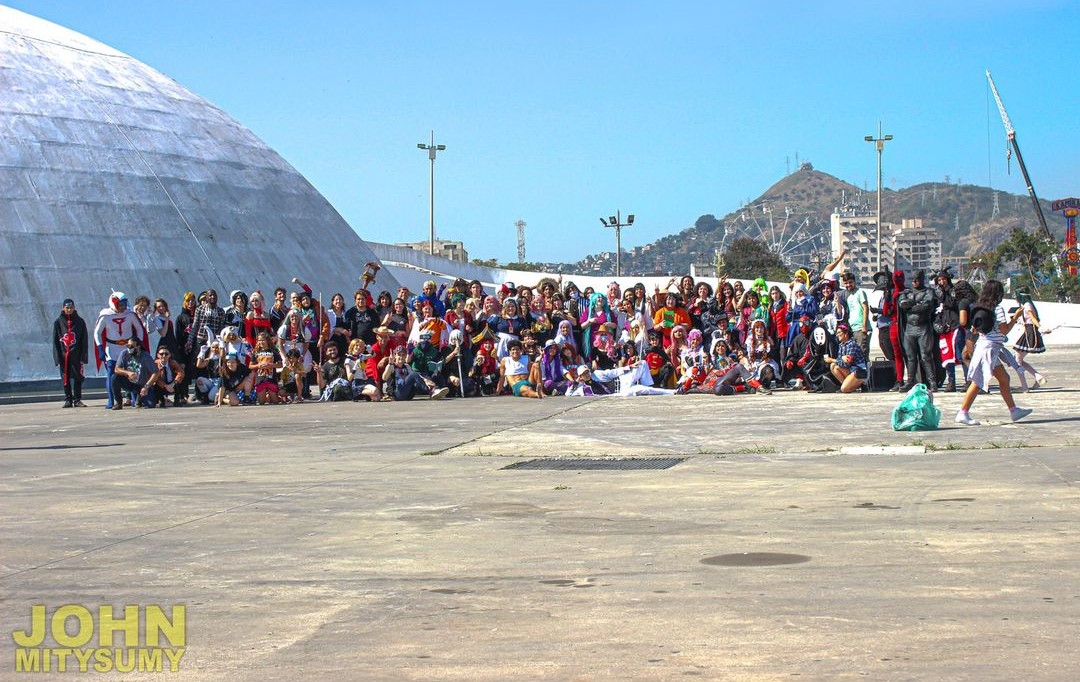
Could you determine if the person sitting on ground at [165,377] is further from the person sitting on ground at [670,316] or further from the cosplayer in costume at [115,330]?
the person sitting on ground at [670,316]

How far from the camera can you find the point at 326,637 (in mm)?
5184

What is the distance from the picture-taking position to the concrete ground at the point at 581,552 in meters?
4.83

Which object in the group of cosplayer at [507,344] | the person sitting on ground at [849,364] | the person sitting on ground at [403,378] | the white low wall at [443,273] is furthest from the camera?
the white low wall at [443,273]

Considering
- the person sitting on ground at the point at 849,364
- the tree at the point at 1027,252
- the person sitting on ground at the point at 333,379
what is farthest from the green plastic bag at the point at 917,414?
the tree at the point at 1027,252

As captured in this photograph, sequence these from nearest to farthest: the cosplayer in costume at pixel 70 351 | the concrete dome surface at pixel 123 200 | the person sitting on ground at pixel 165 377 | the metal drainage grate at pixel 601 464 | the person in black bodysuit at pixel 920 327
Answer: the metal drainage grate at pixel 601 464
the person in black bodysuit at pixel 920 327
the person sitting on ground at pixel 165 377
the cosplayer in costume at pixel 70 351
the concrete dome surface at pixel 123 200

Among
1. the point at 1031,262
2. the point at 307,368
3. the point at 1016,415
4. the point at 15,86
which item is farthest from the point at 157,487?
the point at 1031,262

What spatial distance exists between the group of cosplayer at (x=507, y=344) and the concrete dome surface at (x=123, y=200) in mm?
4290

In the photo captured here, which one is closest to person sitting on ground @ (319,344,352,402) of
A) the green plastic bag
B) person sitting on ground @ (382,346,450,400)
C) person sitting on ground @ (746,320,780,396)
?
person sitting on ground @ (382,346,450,400)

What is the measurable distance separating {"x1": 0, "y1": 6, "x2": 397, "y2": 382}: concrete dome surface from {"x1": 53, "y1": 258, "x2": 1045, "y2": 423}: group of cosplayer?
429cm

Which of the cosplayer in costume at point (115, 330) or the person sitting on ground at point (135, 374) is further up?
the cosplayer in costume at point (115, 330)

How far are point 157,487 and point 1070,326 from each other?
29.5 m

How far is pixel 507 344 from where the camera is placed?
19031mm

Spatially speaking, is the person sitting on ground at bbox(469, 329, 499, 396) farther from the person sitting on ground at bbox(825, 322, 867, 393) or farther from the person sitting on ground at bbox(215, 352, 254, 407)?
the person sitting on ground at bbox(825, 322, 867, 393)

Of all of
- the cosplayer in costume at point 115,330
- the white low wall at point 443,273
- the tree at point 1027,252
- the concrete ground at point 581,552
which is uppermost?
the tree at point 1027,252
